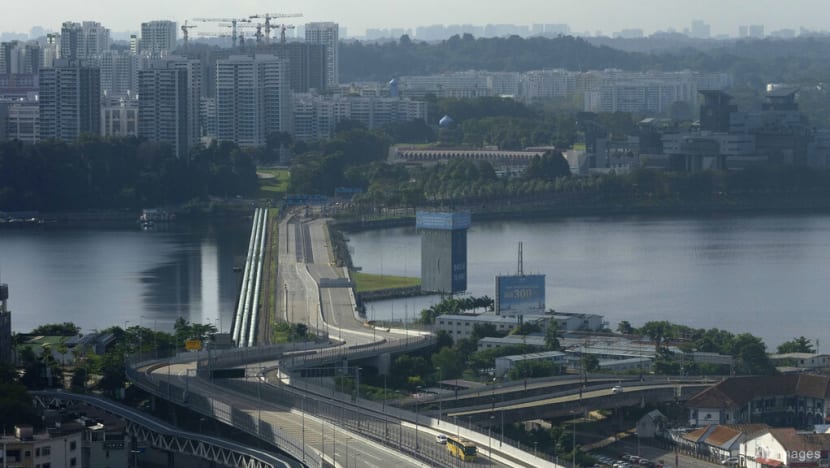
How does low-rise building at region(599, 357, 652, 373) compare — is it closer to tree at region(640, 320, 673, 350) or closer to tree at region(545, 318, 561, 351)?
tree at region(545, 318, 561, 351)

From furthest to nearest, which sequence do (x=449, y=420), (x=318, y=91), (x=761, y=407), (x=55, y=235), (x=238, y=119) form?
1. (x=318, y=91)
2. (x=238, y=119)
3. (x=55, y=235)
4. (x=761, y=407)
5. (x=449, y=420)

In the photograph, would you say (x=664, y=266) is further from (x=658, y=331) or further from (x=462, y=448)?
(x=462, y=448)

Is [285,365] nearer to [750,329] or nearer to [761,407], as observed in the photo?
[761,407]

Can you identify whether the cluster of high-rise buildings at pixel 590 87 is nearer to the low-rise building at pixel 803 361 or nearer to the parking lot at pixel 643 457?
the low-rise building at pixel 803 361

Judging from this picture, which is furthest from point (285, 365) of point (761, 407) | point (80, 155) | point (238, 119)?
point (238, 119)

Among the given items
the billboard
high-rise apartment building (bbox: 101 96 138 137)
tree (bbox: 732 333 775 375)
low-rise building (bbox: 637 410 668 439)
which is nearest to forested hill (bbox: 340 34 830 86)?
high-rise apartment building (bbox: 101 96 138 137)

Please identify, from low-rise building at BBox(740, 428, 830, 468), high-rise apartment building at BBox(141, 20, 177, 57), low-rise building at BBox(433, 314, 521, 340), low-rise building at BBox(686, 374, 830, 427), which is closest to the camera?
low-rise building at BBox(740, 428, 830, 468)

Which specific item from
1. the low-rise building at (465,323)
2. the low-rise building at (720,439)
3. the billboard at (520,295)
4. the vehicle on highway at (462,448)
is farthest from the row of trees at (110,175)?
the vehicle on highway at (462,448)
